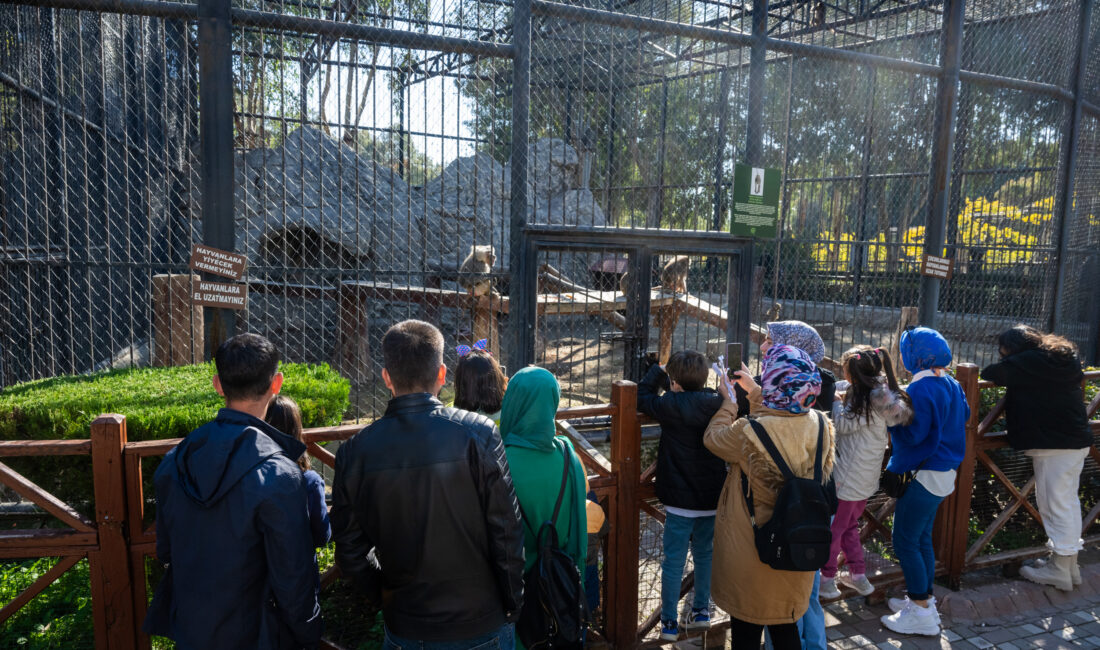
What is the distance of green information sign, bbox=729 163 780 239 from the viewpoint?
567 cm

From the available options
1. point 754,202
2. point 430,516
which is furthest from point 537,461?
point 754,202

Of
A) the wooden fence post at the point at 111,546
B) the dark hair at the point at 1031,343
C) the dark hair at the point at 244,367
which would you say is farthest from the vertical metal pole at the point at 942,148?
the wooden fence post at the point at 111,546

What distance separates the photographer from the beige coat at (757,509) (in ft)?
9.39

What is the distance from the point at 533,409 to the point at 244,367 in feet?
3.17

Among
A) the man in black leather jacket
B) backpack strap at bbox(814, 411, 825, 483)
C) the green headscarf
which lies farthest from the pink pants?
the man in black leather jacket

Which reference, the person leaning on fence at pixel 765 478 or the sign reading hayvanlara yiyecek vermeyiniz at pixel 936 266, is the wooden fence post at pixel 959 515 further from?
the sign reading hayvanlara yiyecek vermeyiniz at pixel 936 266

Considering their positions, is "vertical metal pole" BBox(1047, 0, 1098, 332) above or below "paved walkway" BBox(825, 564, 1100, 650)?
above

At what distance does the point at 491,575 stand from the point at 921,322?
5895 millimetres

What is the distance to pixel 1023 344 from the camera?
433 centimetres

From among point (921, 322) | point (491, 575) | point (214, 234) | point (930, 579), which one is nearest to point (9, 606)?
point (491, 575)

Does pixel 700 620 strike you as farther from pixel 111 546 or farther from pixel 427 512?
pixel 111 546

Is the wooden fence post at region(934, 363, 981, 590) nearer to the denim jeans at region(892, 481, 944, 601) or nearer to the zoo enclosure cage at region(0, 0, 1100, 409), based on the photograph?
the denim jeans at region(892, 481, 944, 601)

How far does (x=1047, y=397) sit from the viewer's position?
4289 millimetres

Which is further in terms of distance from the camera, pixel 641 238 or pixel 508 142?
pixel 508 142
